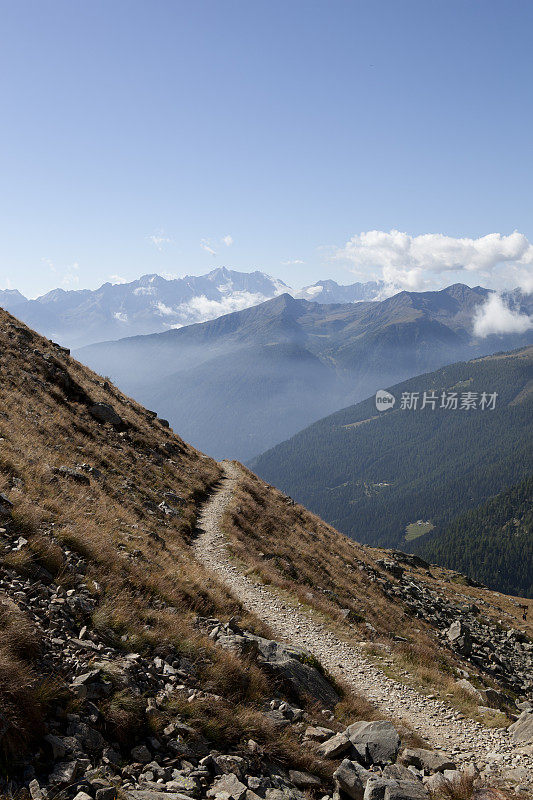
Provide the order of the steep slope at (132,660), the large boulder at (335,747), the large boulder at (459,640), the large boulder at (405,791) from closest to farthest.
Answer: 1. the steep slope at (132,660)
2. the large boulder at (405,791)
3. the large boulder at (335,747)
4. the large boulder at (459,640)

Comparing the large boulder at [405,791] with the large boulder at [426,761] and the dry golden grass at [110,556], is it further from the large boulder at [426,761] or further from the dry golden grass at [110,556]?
the dry golden grass at [110,556]

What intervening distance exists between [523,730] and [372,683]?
488cm

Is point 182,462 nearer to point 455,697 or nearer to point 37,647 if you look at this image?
point 455,697

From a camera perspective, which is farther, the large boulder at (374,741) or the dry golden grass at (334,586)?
the dry golden grass at (334,586)

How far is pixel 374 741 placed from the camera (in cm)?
988

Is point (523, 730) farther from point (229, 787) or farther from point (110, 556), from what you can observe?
point (110, 556)

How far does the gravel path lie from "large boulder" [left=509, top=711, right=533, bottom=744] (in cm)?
27

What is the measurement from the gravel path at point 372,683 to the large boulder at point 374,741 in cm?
246

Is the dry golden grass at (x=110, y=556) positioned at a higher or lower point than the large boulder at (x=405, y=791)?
higher

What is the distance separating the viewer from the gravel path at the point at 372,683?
11.4m

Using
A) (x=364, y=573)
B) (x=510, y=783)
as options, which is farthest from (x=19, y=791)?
(x=364, y=573)

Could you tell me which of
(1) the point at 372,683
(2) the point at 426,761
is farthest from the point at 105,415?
(2) the point at 426,761

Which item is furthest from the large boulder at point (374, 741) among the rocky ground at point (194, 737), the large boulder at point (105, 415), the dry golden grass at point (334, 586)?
the large boulder at point (105, 415)

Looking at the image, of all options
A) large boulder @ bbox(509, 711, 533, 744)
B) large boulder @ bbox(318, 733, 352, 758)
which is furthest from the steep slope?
large boulder @ bbox(509, 711, 533, 744)
